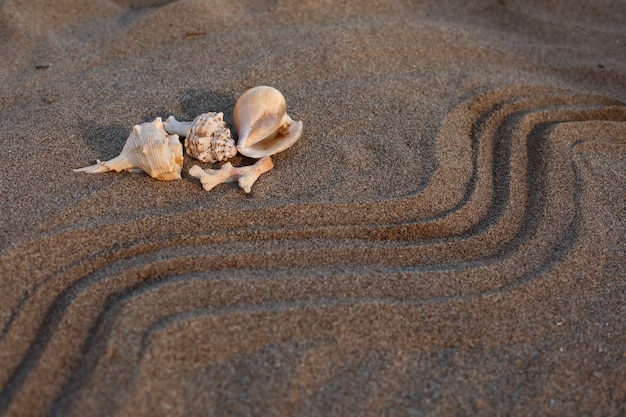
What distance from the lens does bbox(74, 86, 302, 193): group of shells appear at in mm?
2951

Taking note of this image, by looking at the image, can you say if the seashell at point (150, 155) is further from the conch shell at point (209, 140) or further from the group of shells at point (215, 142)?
the conch shell at point (209, 140)

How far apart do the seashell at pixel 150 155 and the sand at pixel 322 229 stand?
63 mm

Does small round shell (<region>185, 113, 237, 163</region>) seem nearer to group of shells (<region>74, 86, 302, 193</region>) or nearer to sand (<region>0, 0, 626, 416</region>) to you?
group of shells (<region>74, 86, 302, 193</region>)

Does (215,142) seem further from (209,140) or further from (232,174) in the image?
(232,174)

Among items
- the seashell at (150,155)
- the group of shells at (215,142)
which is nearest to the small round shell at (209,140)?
Result: the group of shells at (215,142)

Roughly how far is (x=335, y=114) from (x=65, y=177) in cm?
159

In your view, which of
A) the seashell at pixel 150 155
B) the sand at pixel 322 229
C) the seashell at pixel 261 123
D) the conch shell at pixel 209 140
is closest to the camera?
the sand at pixel 322 229

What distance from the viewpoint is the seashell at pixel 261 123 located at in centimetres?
320

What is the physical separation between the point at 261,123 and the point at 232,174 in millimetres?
367

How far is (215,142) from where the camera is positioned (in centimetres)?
309

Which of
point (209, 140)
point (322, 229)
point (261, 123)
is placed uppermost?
point (261, 123)

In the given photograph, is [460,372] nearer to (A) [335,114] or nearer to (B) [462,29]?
(A) [335,114]

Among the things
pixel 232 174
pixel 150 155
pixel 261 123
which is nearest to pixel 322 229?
pixel 232 174

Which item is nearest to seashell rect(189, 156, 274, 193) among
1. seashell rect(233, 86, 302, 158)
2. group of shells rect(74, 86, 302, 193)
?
group of shells rect(74, 86, 302, 193)
